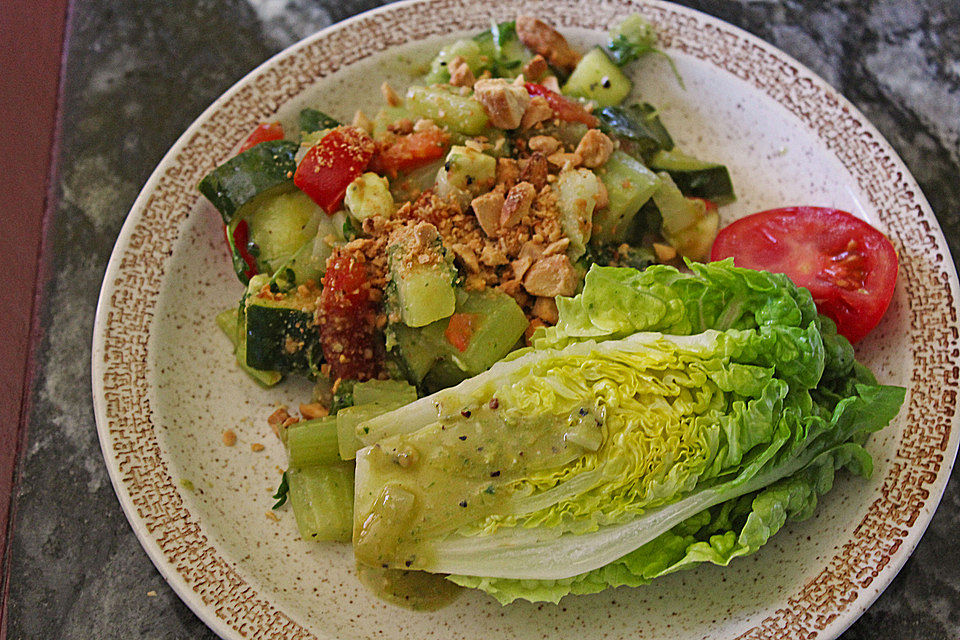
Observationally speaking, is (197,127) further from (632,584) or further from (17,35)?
(632,584)

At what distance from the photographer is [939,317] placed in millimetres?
3143

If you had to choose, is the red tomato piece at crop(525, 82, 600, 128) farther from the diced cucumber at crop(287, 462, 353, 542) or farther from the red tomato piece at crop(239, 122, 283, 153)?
the diced cucumber at crop(287, 462, 353, 542)

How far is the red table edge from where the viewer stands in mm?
3422

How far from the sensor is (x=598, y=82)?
3.81 m

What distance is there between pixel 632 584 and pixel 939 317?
170 centimetres

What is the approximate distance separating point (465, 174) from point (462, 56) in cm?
86

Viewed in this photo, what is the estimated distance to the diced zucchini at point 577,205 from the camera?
3168 millimetres

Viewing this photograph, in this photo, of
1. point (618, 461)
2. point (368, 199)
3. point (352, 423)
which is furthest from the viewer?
point (368, 199)

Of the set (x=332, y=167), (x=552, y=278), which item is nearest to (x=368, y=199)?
(x=332, y=167)

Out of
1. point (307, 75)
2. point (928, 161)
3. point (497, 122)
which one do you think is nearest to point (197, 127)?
point (307, 75)

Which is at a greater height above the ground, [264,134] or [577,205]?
[577,205]

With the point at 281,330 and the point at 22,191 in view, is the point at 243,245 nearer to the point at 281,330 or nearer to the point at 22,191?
the point at 281,330

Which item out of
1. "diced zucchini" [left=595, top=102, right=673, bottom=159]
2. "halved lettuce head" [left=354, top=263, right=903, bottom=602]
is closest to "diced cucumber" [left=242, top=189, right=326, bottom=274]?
"halved lettuce head" [left=354, top=263, right=903, bottom=602]

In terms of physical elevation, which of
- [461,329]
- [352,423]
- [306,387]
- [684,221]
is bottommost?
[306,387]
